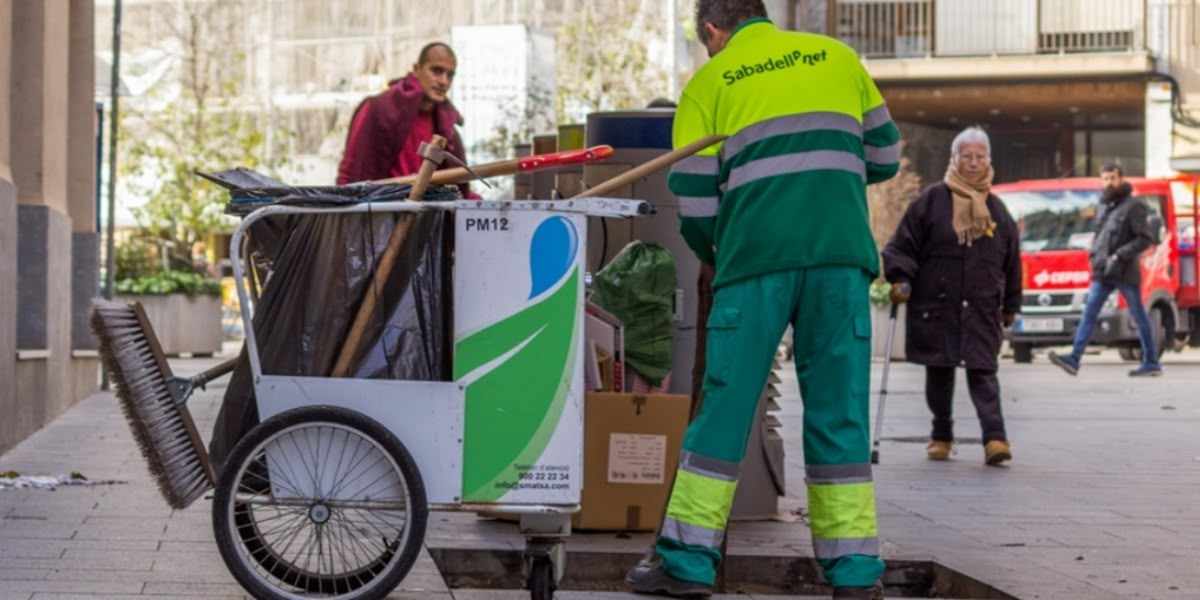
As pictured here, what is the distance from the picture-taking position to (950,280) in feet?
35.1

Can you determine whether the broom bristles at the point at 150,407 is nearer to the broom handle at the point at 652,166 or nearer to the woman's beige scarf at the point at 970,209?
the broom handle at the point at 652,166

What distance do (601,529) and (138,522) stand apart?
1.67m

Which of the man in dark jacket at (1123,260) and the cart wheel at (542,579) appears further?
the man in dark jacket at (1123,260)

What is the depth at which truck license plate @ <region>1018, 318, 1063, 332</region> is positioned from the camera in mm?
25000

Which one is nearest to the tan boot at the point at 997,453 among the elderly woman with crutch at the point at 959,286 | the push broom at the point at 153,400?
the elderly woman with crutch at the point at 959,286

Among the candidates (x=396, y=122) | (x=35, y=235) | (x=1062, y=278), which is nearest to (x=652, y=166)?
(x=396, y=122)

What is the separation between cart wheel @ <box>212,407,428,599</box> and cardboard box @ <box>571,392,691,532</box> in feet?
5.88

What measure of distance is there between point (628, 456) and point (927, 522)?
4.54 ft

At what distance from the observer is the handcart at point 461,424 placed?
5.31 meters

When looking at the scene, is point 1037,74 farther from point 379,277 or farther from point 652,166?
A: point 379,277

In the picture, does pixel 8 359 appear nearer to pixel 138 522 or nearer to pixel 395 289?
pixel 138 522

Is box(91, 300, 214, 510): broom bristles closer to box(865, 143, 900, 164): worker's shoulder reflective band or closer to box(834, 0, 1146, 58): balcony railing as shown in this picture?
box(865, 143, 900, 164): worker's shoulder reflective band

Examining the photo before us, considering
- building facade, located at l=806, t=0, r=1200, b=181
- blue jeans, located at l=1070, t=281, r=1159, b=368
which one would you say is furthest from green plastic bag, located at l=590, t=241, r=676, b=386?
building facade, located at l=806, t=0, r=1200, b=181

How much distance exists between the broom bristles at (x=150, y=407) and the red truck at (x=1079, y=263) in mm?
19989
